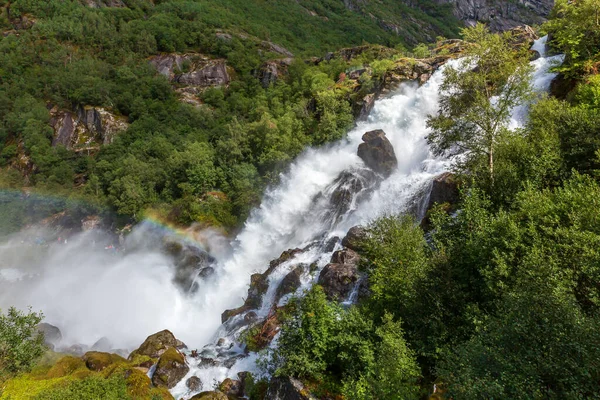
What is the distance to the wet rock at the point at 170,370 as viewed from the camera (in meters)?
20.0

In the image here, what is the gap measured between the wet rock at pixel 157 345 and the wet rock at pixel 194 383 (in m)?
3.91

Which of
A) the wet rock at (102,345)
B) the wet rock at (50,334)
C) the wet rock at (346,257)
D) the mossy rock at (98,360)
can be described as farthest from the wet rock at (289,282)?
the wet rock at (50,334)

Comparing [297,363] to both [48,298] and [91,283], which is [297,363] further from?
[48,298]

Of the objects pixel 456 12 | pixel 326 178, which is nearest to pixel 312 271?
pixel 326 178

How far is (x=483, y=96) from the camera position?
18609mm

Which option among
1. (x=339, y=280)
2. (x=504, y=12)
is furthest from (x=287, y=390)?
(x=504, y=12)

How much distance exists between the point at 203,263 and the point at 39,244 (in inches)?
1498

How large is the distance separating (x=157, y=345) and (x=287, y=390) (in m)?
13.4

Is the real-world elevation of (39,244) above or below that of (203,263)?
below

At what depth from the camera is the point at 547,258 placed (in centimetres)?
1002

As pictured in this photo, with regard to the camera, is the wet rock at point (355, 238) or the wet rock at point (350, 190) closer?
the wet rock at point (355, 238)

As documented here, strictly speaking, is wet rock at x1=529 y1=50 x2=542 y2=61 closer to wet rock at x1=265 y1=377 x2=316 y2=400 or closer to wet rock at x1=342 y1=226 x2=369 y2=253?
wet rock at x1=342 y1=226 x2=369 y2=253

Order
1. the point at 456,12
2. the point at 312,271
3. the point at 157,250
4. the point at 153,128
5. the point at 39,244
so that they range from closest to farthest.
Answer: the point at 312,271 < the point at 157,250 < the point at 39,244 < the point at 153,128 < the point at 456,12

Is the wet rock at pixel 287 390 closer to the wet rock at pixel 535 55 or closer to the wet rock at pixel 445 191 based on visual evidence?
the wet rock at pixel 445 191
